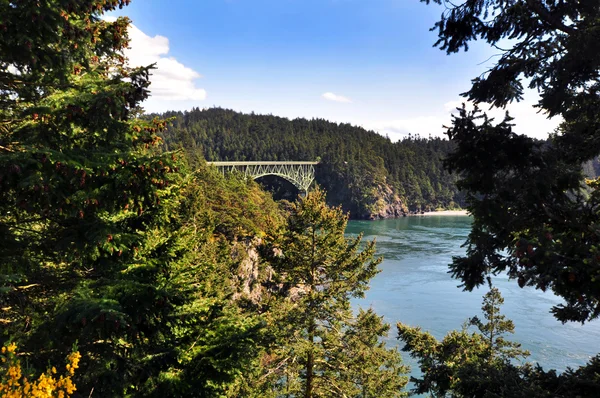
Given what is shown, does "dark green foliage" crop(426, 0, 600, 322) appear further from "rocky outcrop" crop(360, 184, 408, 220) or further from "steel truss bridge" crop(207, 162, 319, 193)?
"rocky outcrop" crop(360, 184, 408, 220)

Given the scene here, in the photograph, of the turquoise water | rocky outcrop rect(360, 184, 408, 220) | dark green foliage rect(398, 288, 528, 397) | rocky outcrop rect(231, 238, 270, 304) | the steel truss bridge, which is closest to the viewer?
dark green foliage rect(398, 288, 528, 397)

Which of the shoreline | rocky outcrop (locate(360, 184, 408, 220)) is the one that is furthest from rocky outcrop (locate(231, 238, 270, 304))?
the shoreline

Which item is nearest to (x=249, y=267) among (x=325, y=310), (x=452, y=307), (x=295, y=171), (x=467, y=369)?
Result: (x=452, y=307)

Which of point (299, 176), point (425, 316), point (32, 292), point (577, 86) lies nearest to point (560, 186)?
point (577, 86)

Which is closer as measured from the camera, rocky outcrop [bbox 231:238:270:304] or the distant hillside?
rocky outcrop [bbox 231:238:270:304]

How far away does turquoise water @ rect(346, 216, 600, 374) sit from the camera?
1003 inches

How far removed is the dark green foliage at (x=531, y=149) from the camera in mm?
5016

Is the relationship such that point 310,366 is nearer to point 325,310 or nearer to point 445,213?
point 325,310

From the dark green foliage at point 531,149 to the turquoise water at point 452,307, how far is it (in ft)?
51.0

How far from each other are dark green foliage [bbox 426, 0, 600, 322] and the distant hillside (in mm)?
98312

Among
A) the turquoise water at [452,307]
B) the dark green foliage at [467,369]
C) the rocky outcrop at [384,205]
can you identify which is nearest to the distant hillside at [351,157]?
the rocky outcrop at [384,205]

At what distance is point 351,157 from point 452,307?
3829 inches

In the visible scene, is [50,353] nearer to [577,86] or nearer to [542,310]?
[577,86]

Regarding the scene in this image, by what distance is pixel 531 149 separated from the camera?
18.5 feet
